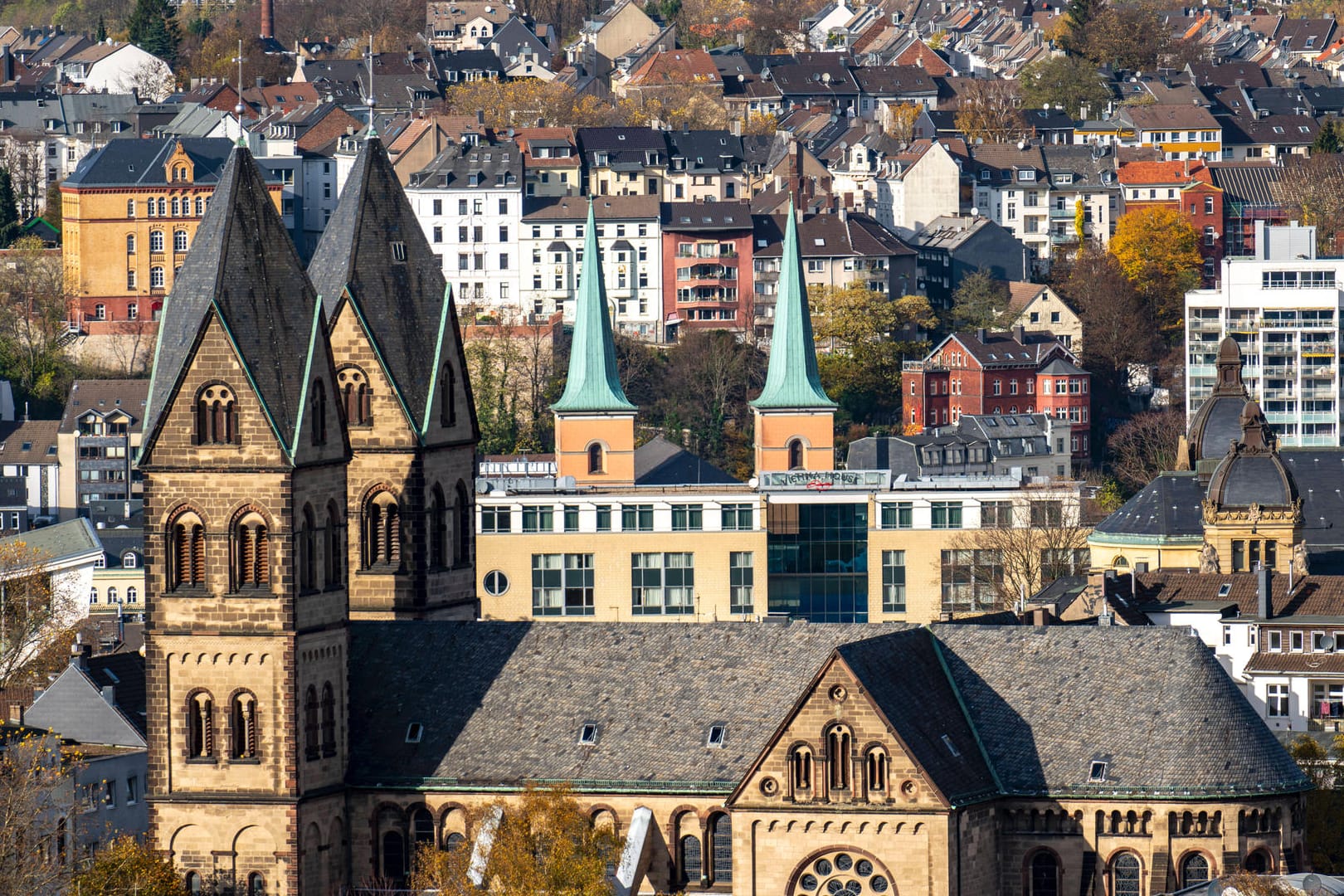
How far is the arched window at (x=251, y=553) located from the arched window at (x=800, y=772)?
1257 centimetres

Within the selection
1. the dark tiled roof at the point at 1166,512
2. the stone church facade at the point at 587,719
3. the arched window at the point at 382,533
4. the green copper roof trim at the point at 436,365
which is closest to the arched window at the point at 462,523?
the arched window at the point at 382,533

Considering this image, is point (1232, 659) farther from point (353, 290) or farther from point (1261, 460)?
point (353, 290)

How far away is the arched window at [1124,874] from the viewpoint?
309 ft

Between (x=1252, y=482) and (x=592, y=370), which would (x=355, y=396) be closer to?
(x=1252, y=482)

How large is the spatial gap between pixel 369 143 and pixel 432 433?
23.7 feet

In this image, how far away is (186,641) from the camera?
313 feet

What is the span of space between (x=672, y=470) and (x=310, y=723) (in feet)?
317

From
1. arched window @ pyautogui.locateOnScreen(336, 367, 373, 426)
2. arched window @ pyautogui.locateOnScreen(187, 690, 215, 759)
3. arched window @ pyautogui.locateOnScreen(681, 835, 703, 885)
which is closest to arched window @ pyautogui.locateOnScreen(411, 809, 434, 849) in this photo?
arched window @ pyautogui.locateOnScreen(187, 690, 215, 759)

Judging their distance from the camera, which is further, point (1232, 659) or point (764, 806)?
point (1232, 659)

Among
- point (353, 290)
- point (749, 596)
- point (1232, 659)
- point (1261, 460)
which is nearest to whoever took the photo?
point (353, 290)

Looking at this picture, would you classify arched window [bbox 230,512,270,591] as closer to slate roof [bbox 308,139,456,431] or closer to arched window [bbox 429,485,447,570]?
slate roof [bbox 308,139,456,431]

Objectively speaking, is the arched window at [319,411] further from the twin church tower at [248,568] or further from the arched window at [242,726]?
the arched window at [242,726]

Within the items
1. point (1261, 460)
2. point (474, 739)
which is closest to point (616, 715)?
point (474, 739)

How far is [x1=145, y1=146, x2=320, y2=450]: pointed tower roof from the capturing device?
3688 inches
